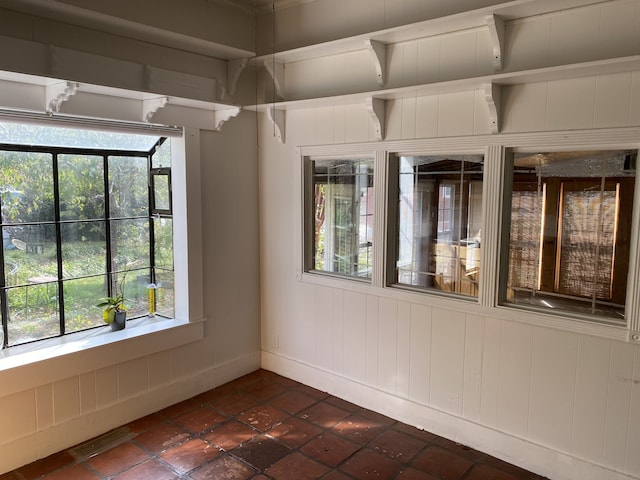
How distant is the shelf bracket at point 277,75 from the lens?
3.69 meters

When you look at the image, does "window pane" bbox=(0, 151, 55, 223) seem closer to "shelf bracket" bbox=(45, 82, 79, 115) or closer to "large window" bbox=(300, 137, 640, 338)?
"shelf bracket" bbox=(45, 82, 79, 115)

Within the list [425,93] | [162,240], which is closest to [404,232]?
[425,93]

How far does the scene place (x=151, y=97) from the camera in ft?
10.3

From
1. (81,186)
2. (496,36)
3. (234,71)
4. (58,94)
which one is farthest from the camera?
(234,71)

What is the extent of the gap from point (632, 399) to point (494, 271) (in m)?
0.93

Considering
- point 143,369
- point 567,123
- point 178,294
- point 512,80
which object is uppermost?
point 512,80

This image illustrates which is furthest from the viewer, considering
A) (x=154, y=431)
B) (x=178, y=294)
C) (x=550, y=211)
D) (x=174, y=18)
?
(x=178, y=294)

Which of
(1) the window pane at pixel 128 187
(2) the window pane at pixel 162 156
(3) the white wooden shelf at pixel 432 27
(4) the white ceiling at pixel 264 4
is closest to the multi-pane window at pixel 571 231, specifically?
(3) the white wooden shelf at pixel 432 27

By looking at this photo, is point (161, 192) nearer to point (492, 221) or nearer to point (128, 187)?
point (128, 187)

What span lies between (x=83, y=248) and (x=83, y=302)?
1.26 feet

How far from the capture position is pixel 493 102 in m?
2.66

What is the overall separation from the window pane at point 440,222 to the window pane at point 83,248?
7.04ft


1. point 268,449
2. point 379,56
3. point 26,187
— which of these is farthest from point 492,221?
point 26,187

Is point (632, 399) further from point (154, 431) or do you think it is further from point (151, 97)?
point (151, 97)
